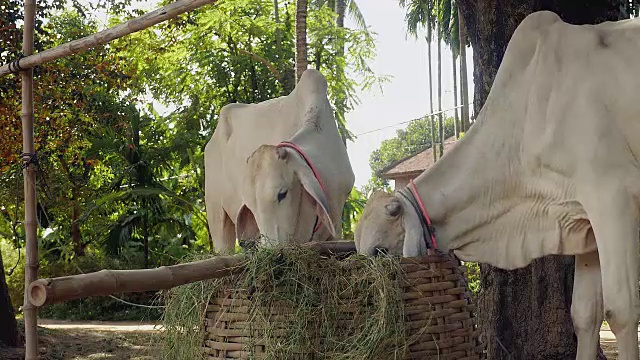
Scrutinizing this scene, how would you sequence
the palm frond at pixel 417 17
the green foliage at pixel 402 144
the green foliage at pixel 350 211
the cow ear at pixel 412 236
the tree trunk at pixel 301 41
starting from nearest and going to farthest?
the cow ear at pixel 412 236 < the tree trunk at pixel 301 41 < the green foliage at pixel 350 211 < the palm frond at pixel 417 17 < the green foliage at pixel 402 144

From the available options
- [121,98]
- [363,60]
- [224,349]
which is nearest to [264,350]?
[224,349]

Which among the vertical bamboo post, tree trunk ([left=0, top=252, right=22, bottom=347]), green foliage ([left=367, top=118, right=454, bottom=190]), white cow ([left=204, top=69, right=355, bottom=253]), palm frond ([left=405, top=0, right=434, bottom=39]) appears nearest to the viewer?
the vertical bamboo post

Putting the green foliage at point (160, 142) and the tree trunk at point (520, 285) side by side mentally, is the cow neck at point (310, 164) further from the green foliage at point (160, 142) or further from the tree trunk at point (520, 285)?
the green foliage at point (160, 142)

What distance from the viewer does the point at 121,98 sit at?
17484 millimetres

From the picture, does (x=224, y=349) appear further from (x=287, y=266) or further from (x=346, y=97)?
(x=346, y=97)

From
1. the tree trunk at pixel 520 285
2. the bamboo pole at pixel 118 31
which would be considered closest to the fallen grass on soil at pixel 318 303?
the bamboo pole at pixel 118 31

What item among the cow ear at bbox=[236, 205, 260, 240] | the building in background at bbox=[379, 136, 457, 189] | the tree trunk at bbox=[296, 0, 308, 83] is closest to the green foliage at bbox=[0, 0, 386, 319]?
the tree trunk at bbox=[296, 0, 308, 83]

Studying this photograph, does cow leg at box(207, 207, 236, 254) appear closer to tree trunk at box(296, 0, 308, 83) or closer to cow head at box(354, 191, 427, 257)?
cow head at box(354, 191, 427, 257)

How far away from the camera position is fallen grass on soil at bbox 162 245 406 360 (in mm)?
3109

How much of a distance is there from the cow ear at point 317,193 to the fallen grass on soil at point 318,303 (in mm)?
1485

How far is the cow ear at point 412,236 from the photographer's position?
3814mm

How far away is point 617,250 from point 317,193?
1.74 m

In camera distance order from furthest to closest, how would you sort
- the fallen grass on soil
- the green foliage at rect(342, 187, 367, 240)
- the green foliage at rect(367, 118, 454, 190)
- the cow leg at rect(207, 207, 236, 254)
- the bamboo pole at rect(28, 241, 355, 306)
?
the green foliage at rect(367, 118, 454, 190)
the green foliage at rect(342, 187, 367, 240)
the cow leg at rect(207, 207, 236, 254)
the fallen grass on soil
the bamboo pole at rect(28, 241, 355, 306)

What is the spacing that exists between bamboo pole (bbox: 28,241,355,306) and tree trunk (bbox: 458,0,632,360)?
1.95 m
